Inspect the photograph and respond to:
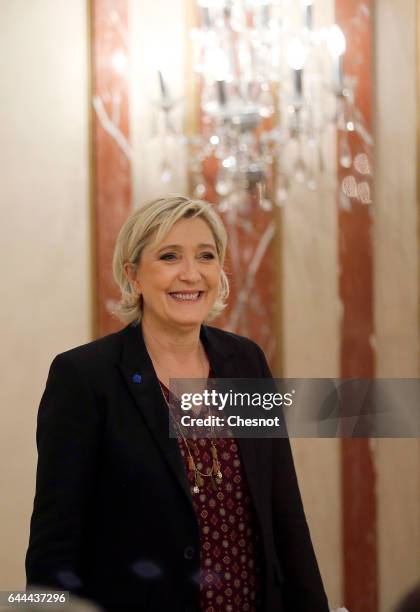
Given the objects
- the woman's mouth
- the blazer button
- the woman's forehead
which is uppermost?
the woman's forehead

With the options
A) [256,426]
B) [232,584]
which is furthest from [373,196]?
[232,584]

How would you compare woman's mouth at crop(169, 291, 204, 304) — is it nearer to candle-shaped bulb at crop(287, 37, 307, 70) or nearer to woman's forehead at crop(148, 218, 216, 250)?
woman's forehead at crop(148, 218, 216, 250)

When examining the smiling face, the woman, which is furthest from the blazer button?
the smiling face

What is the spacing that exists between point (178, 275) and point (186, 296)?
0.04 meters

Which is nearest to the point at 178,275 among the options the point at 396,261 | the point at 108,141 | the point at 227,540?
the point at 227,540

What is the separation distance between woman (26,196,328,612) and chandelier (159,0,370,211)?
511mm

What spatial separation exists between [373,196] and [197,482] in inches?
38.6

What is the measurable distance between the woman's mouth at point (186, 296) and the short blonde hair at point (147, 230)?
0.08m

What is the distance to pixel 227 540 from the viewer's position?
1.39m

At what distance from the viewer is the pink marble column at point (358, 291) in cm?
195

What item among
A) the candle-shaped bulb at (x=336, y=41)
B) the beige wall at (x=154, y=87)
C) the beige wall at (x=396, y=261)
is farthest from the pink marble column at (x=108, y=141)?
the beige wall at (x=396, y=261)

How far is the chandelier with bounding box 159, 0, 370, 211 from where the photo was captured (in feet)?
6.15

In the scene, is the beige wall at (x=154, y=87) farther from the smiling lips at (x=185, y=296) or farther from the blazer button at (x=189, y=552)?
the blazer button at (x=189, y=552)

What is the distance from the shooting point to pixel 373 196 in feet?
6.53
